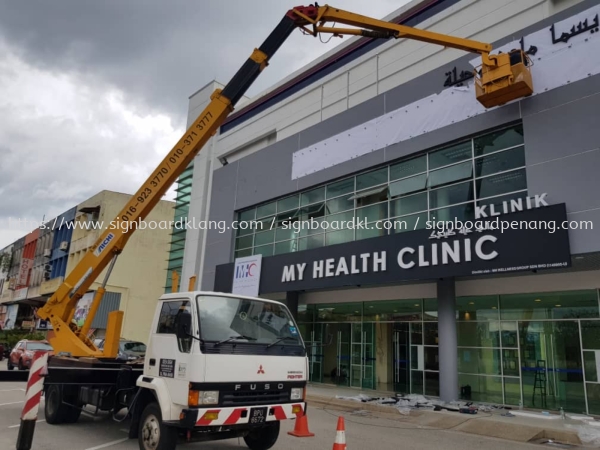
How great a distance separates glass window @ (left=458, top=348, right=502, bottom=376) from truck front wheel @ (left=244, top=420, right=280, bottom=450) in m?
9.87

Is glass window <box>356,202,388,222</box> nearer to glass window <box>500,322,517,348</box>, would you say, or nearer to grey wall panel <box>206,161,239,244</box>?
glass window <box>500,322,517,348</box>

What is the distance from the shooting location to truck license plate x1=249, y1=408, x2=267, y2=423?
240 inches

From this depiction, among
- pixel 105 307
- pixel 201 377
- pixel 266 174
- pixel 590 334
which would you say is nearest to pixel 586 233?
pixel 590 334

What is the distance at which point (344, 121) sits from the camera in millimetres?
18891

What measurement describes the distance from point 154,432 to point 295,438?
9.91ft

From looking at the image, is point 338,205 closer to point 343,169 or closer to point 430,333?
point 343,169

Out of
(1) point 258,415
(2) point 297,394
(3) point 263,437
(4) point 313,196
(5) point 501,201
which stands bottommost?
(3) point 263,437

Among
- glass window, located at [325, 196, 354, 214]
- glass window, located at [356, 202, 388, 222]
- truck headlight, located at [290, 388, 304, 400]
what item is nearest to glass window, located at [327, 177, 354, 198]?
glass window, located at [325, 196, 354, 214]

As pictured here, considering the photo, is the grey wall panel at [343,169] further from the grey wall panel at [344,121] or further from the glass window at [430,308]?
the glass window at [430,308]

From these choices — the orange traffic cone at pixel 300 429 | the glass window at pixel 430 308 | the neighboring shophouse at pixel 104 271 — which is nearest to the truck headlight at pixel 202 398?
the orange traffic cone at pixel 300 429

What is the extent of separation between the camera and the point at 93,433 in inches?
320

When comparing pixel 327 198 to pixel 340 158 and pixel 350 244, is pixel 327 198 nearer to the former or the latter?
pixel 340 158

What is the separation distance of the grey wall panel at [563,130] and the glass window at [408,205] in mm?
3775

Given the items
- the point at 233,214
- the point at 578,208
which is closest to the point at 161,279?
the point at 233,214
